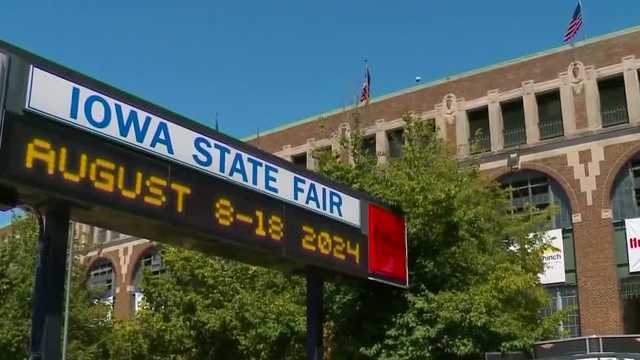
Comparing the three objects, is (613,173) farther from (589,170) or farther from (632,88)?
(632,88)

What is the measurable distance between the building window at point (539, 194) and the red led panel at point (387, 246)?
1795 centimetres

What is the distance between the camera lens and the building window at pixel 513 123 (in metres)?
34.9

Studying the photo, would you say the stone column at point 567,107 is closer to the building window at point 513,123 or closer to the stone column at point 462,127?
the building window at point 513,123

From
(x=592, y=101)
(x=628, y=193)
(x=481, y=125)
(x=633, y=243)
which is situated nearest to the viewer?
(x=633, y=243)

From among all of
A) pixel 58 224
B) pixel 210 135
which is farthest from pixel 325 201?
pixel 58 224

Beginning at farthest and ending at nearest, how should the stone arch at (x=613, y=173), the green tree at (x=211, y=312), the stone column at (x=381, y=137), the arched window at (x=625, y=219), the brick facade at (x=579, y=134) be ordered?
the stone column at (x=381, y=137), the stone arch at (x=613, y=173), the brick facade at (x=579, y=134), the arched window at (x=625, y=219), the green tree at (x=211, y=312)

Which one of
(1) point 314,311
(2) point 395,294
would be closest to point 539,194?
(2) point 395,294

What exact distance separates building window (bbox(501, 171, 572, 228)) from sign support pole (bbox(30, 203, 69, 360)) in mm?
24721

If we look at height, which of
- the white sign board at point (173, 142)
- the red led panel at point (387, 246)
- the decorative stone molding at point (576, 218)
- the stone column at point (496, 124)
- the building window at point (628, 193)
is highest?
the stone column at point (496, 124)

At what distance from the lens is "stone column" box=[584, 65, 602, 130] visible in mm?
32594

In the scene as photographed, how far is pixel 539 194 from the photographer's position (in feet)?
110

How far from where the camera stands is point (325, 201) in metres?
13.6

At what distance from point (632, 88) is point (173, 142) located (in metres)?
25.0

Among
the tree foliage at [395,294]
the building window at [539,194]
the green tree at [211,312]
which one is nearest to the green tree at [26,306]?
the tree foliage at [395,294]
